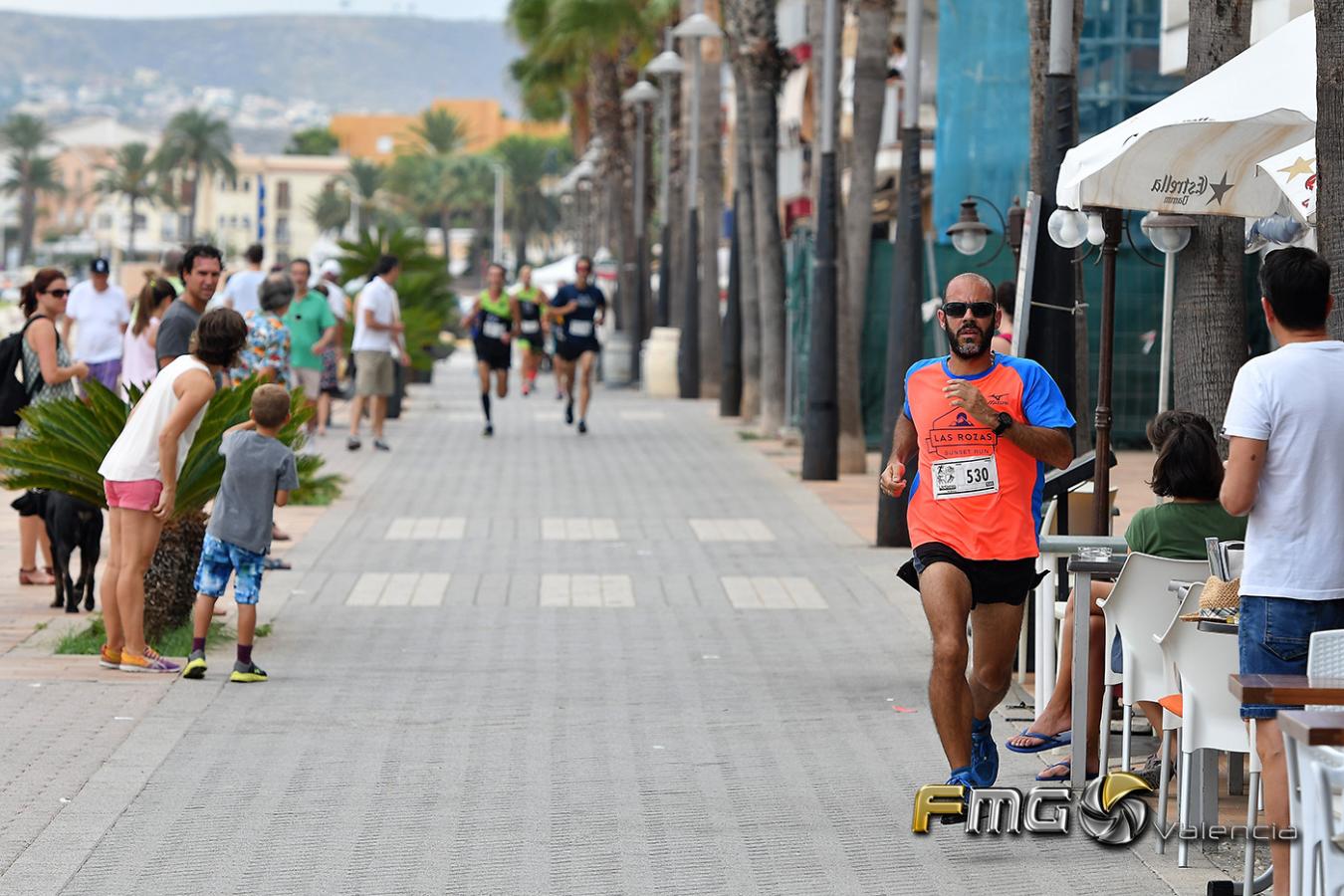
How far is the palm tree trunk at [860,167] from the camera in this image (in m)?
20.2

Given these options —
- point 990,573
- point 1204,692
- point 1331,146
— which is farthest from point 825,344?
point 1204,692

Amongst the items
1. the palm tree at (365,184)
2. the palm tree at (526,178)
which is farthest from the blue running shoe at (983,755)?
the palm tree at (365,184)

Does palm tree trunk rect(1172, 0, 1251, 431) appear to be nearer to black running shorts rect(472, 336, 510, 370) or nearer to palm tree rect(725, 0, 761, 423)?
black running shorts rect(472, 336, 510, 370)

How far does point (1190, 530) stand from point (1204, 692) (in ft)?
2.84

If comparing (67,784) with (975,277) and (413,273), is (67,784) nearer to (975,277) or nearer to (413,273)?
(975,277)

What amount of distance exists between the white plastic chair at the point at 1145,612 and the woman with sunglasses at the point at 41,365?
648cm

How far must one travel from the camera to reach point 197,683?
31.0ft

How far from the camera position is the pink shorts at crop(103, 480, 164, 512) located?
30.9 feet

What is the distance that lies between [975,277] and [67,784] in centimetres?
340

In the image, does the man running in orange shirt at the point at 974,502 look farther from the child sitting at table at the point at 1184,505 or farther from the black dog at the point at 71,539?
the black dog at the point at 71,539

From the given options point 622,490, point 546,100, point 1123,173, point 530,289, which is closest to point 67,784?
point 1123,173

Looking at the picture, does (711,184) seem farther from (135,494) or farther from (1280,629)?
(1280,629)

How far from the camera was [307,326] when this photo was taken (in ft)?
65.9

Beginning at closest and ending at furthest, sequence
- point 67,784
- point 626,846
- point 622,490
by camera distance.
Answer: point 626,846 → point 67,784 → point 622,490
